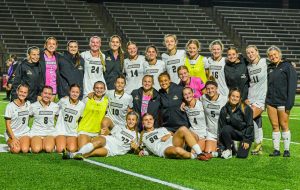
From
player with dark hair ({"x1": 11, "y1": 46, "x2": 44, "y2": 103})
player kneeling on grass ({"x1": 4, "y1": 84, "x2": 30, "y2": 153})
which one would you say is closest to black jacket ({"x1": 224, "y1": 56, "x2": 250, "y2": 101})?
player with dark hair ({"x1": 11, "y1": 46, "x2": 44, "y2": 103})

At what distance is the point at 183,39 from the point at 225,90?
74.6 feet

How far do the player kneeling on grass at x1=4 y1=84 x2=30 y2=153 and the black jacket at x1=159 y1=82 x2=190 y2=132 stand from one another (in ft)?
6.52

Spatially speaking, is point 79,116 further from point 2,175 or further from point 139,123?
point 2,175

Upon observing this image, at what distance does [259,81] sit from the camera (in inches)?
349

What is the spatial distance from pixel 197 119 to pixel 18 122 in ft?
8.50

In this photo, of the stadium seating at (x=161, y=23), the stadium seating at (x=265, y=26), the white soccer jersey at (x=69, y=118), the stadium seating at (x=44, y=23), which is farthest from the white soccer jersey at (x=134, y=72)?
the stadium seating at (x=265, y=26)

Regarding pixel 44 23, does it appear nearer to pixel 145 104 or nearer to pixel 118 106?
pixel 118 106

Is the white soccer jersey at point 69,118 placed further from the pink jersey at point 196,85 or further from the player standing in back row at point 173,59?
the pink jersey at point 196,85

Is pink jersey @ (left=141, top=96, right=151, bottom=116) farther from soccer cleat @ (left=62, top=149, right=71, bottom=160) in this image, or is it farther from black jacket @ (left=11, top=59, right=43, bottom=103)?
black jacket @ (left=11, top=59, right=43, bottom=103)

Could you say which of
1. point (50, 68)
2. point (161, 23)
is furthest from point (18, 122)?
point (161, 23)

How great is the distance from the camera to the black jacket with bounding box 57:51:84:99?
9.36 meters

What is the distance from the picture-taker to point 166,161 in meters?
7.99

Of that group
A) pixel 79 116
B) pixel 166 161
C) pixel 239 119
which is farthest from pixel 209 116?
pixel 79 116

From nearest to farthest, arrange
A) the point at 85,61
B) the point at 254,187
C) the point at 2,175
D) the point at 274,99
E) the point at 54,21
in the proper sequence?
the point at 254,187 → the point at 2,175 → the point at 274,99 → the point at 85,61 → the point at 54,21
